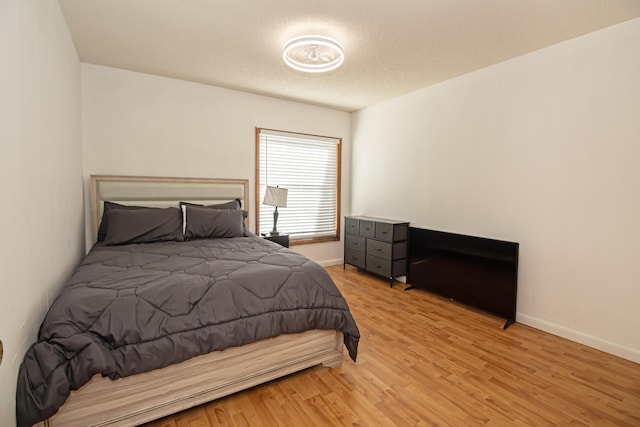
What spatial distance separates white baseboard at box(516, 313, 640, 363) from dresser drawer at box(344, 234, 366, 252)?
1981mm

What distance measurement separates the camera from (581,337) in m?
2.57

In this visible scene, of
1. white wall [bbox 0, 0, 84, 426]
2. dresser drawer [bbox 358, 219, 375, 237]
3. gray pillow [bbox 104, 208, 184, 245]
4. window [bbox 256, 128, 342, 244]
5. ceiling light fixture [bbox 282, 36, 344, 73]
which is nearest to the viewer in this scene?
white wall [bbox 0, 0, 84, 426]

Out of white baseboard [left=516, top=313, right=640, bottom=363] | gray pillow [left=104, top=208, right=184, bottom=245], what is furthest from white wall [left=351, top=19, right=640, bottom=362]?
gray pillow [left=104, top=208, right=184, bottom=245]

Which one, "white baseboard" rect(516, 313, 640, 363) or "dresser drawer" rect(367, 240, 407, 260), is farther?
"dresser drawer" rect(367, 240, 407, 260)

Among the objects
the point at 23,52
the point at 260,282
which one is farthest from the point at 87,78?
the point at 260,282

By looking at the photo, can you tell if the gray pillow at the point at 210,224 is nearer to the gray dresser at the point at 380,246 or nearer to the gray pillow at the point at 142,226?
the gray pillow at the point at 142,226

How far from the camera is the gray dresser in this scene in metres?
3.94

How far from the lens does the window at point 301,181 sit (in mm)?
4363

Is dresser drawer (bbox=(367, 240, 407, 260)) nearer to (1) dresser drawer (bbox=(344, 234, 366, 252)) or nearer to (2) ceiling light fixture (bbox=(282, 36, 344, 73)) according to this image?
(1) dresser drawer (bbox=(344, 234, 366, 252))

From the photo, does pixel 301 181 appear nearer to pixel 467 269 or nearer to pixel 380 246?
pixel 380 246

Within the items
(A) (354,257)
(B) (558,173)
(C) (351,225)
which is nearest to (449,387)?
(B) (558,173)

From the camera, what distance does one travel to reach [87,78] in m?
3.23

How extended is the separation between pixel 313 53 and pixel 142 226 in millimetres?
2234

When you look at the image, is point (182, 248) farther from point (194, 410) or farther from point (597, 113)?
point (597, 113)
